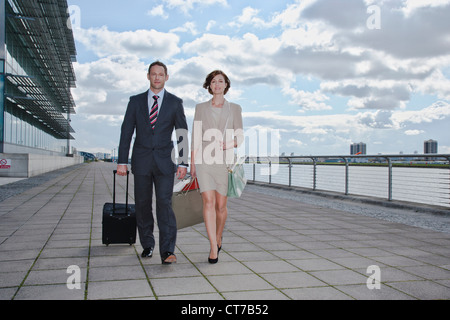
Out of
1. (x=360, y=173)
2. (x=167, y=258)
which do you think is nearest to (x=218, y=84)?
(x=167, y=258)

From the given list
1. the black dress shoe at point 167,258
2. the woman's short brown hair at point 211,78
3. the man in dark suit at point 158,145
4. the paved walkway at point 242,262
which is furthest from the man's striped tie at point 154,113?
the paved walkway at point 242,262

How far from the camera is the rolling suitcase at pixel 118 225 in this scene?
4715mm

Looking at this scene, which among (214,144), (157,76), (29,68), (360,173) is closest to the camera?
(214,144)

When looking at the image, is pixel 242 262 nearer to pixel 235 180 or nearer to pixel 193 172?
pixel 235 180

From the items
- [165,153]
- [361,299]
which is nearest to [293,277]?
[361,299]

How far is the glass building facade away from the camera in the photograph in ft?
73.6

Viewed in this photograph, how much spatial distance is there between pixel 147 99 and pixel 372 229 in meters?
4.03

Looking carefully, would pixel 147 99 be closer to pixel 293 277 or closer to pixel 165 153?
pixel 165 153

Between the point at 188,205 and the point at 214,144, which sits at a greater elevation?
the point at 214,144

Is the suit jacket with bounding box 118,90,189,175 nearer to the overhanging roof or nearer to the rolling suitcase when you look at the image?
the rolling suitcase

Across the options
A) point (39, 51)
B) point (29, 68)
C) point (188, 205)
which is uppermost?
point (39, 51)

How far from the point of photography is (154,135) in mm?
4043

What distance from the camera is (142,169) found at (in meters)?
4.07

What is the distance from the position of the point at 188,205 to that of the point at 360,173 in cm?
826
